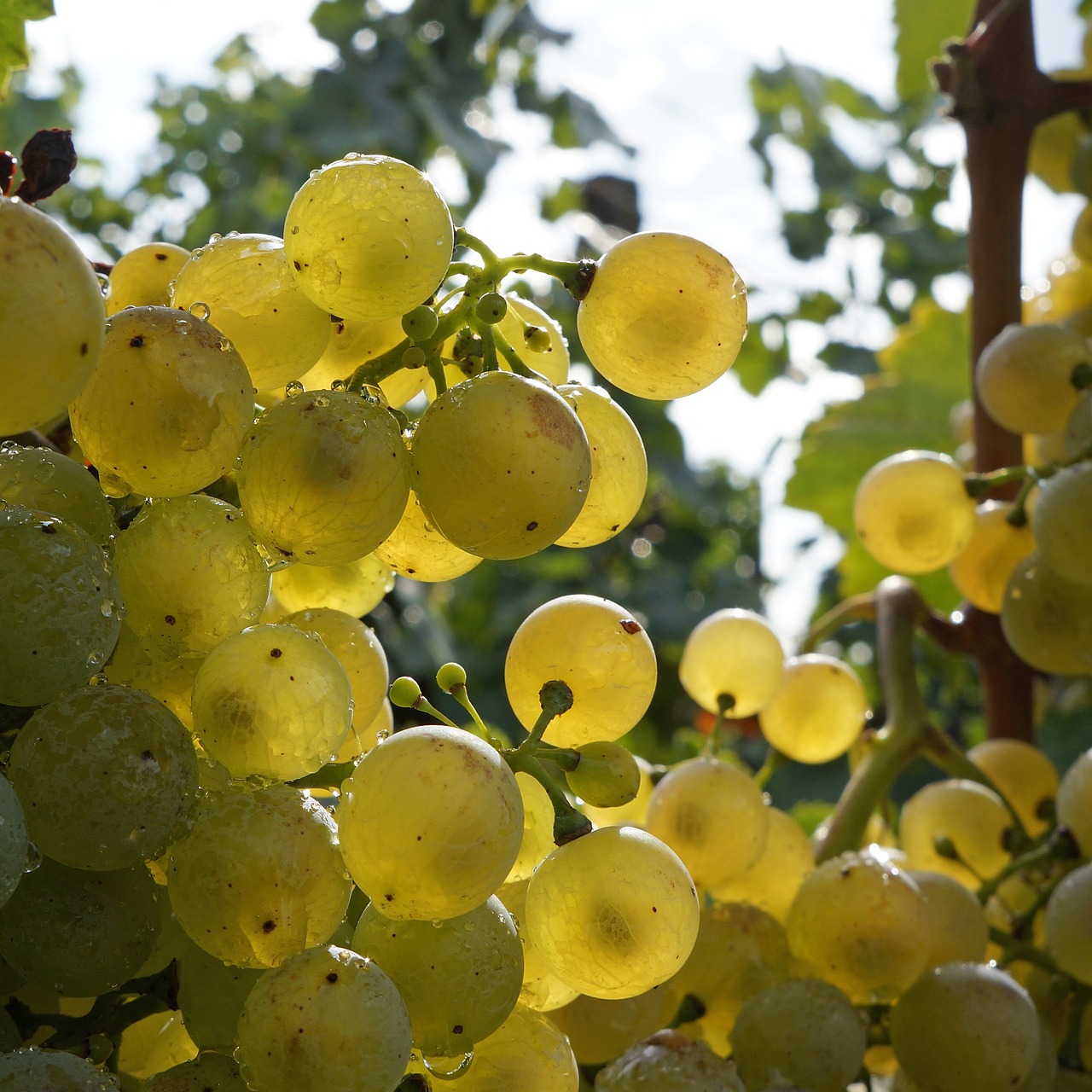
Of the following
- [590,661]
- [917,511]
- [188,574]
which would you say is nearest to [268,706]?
[188,574]

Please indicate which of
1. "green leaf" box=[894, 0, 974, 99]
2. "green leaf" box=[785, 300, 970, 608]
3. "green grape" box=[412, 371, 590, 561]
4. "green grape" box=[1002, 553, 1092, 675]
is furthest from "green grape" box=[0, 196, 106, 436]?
"green leaf" box=[894, 0, 974, 99]

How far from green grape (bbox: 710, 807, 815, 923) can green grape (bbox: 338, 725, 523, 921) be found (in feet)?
1.14

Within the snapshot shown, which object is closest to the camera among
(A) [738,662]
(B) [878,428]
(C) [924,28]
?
(A) [738,662]

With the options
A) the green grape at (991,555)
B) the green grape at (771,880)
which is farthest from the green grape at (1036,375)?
the green grape at (771,880)

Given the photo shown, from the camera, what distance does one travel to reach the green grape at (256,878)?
0.52 meters

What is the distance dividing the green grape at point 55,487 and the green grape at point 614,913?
0.28 metres

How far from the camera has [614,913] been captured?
0.56 meters

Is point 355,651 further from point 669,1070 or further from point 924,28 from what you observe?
point 924,28

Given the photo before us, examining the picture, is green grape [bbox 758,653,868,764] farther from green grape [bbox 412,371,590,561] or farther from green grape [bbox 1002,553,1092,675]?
green grape [bbox 412,371,590,561]

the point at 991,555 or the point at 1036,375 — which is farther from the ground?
the point at 1036,375

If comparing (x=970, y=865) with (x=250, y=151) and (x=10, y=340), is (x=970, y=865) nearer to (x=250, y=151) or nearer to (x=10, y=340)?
(x=10, y=340)

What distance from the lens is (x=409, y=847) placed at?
50cm

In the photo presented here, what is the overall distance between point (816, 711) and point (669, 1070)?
16.5 inches

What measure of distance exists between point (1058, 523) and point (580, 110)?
2.16 metres
